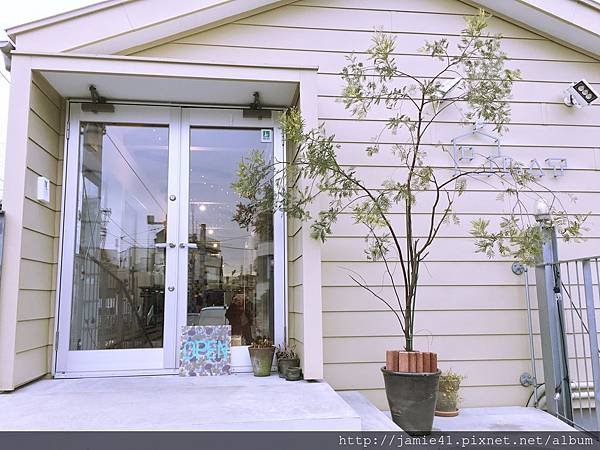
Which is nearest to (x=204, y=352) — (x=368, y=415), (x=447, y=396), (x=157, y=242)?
(x=157, y=242)

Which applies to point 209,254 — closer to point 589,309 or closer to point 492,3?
point 589,309

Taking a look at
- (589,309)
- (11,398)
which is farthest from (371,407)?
(11,398)

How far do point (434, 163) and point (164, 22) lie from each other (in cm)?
222

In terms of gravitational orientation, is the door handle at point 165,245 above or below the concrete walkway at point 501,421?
above

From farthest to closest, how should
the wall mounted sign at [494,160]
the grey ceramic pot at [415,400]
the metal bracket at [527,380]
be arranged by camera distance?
1. the wall mounted sign at [494,160]
2. the metal bracket at [527,380]
3. the grey ceramic pot at [415,400]

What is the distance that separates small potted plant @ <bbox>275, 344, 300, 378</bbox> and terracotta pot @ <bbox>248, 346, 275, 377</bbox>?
0.07 metres

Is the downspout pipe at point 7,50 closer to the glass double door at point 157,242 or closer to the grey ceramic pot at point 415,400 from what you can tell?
the glass double door at point 157,242

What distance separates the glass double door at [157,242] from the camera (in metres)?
3.25

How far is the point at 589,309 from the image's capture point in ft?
9.48

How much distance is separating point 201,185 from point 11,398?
5.77 feet

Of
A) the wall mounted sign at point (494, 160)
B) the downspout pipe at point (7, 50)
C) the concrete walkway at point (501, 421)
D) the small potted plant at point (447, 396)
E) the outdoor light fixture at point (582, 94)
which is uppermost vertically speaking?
the downspout pipe at point (7, 50)

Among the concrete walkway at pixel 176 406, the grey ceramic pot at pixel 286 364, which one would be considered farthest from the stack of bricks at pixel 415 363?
the grey ceramic pot at pixel 286 364

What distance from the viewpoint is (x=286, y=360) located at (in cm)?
308

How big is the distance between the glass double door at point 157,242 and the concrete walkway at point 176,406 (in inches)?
13.7
